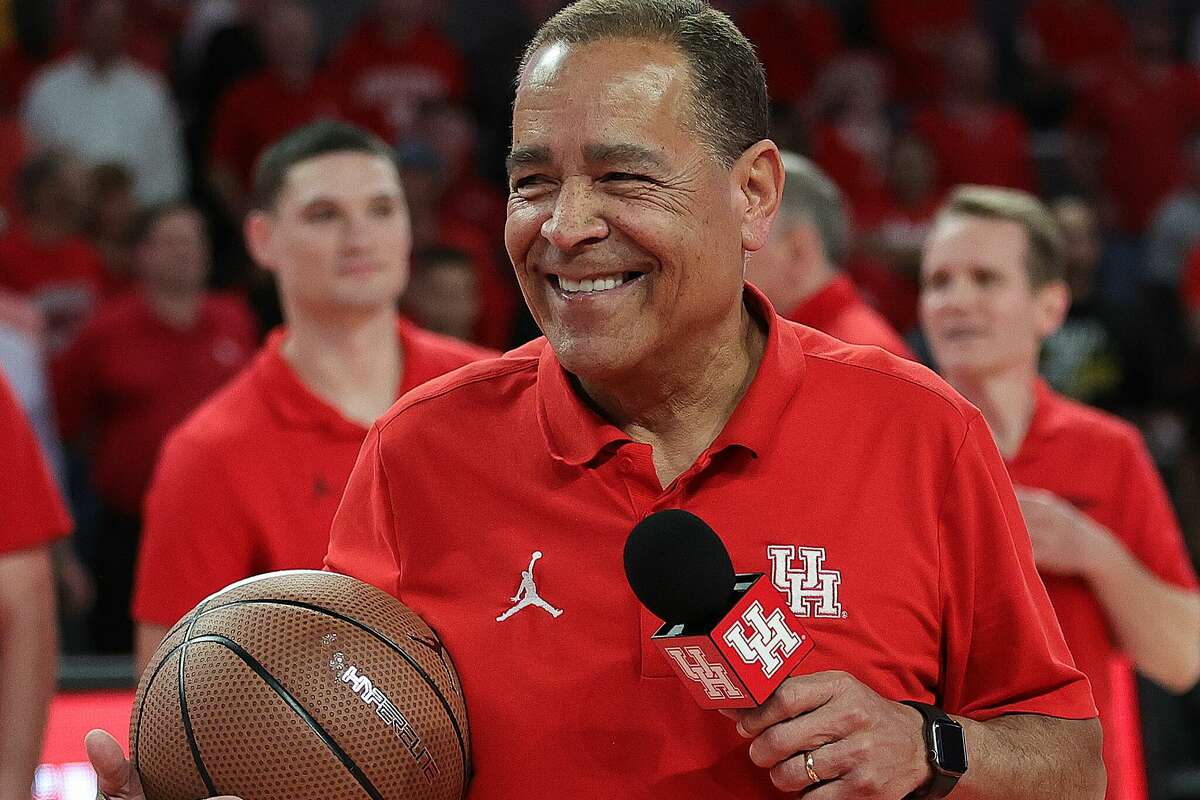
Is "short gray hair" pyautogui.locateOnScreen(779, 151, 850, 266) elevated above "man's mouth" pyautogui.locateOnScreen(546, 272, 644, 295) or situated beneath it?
situated beneath

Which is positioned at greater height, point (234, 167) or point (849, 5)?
point (849, 5)

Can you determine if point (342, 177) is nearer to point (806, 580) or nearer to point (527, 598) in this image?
point (527, 598)

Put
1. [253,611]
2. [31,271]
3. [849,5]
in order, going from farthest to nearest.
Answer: [849,5] < [31,271] < [253,611]

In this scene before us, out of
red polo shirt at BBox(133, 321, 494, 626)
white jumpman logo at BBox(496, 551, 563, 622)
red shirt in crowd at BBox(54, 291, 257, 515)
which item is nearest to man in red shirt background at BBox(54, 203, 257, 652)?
red shirt in crowd at BBox(54, 291, 257, 515)

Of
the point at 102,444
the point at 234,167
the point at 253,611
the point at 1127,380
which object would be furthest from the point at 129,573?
the point at 1127,380

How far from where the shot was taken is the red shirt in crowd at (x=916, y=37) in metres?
11.3

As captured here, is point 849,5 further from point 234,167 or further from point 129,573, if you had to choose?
point 129,573

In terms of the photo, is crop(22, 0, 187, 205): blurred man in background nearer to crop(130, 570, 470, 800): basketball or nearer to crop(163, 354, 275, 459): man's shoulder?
crop(163, 354, 275, 459): man's shoulder

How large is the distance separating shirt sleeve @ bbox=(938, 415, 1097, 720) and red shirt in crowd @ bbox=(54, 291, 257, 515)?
16.0 feet

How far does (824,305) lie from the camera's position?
4.92 metres

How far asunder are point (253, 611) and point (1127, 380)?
23.9 ft

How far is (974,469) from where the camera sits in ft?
7.70

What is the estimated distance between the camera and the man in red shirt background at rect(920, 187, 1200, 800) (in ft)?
13.0

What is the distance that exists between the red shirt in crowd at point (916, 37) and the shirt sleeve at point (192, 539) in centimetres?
813
